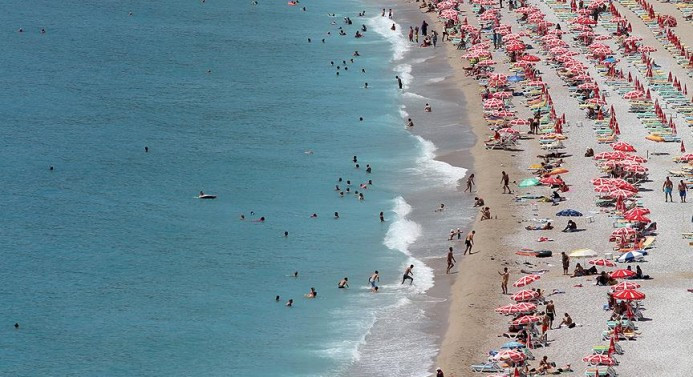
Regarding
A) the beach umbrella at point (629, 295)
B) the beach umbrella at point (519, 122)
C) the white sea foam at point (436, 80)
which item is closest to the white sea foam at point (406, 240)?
the beach umbrella at point (519, 122)

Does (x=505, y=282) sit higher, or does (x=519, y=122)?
(x=505, y=282)

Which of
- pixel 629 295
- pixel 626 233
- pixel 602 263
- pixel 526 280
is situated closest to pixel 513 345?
pixel 629 295

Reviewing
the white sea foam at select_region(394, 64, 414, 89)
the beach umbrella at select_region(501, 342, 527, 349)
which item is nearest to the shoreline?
the beach umbrella at select_region(501, 342, 527, 349)

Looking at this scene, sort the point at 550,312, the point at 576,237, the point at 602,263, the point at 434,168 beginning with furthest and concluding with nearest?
the point at 434,168 → the point at 576,237 → the point at 602,263 → the point at 550,312

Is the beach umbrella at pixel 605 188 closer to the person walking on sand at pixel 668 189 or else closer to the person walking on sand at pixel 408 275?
the person walking on sand at pixel 668 189

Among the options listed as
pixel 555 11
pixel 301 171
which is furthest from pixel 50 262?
pixel 555 11

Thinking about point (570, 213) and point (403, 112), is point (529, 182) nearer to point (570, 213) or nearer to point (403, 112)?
point (570, 213)

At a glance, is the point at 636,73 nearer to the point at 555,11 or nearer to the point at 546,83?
the point at 546,83
